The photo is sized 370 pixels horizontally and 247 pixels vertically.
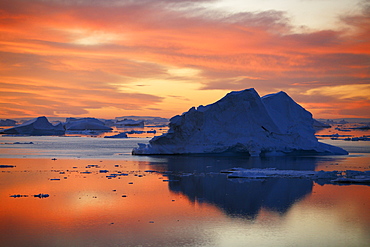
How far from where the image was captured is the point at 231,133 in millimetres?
19312

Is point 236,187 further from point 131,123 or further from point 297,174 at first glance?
point 131,123

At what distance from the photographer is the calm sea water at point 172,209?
6527mm

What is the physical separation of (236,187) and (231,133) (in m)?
8.24

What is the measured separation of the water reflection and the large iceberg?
235cm

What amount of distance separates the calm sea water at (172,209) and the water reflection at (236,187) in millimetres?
24

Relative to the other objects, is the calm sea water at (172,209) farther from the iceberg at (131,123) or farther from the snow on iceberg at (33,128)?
the iceberg at (131,123)

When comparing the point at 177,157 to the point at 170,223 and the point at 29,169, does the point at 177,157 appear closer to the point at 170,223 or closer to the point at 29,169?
the point at 29,169

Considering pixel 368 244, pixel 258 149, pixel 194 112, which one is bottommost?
pixel 368 244

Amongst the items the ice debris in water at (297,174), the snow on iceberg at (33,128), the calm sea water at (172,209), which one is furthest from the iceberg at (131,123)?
the ice debris in water at (297,174)

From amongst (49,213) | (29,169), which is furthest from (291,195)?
(29,169)

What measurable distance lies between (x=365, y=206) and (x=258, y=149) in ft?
34.0

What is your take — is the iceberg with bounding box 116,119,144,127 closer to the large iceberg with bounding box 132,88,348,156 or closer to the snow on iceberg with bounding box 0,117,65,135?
the snow on iceberg with bounding box 0,117,65,135

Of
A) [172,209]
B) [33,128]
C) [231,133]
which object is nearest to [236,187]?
[172,209]

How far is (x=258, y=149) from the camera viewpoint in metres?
19.4
